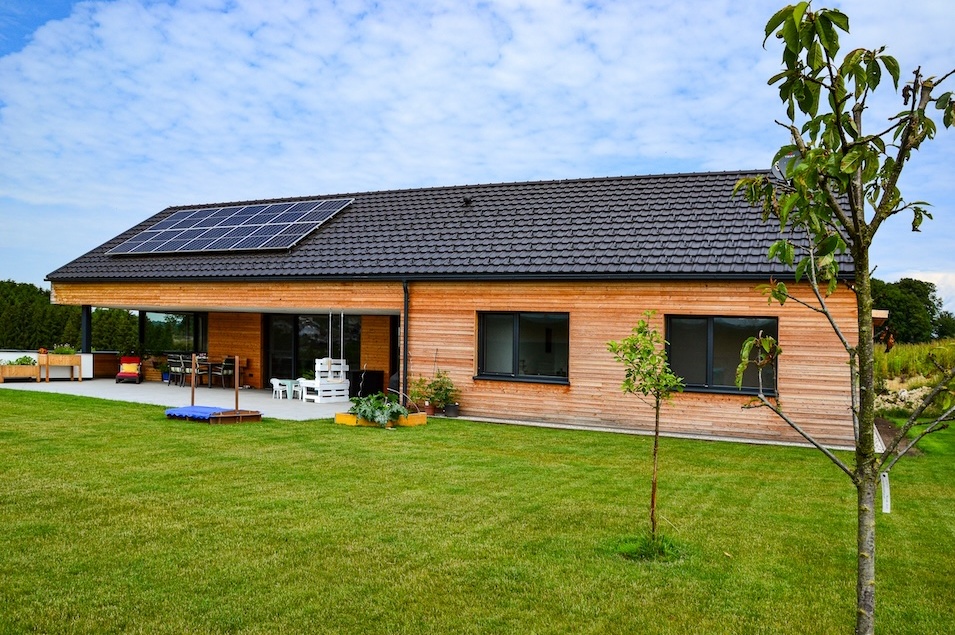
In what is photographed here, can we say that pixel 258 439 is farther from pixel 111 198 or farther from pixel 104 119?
pixel 111 198

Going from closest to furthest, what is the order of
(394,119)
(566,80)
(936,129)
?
(936,129) < (566,80) < (394,119)

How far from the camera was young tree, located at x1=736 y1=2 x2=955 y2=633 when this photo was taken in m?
2.83

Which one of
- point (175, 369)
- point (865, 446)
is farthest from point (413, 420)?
point (865, 446)

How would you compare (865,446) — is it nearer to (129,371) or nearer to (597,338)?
(597,338)

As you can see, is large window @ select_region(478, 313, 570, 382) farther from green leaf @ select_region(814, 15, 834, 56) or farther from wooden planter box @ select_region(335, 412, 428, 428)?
green leaf @ select_region(814, 15, 834, 56)

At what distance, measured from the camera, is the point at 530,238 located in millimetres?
15656

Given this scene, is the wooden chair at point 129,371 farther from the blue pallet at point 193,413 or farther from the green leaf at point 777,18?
the green leaf at point 777,18

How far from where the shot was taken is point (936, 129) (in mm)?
3145

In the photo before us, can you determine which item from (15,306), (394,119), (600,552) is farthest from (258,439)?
(15,306)

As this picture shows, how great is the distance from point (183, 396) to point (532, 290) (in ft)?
28.7

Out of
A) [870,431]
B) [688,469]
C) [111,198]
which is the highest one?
[111,198]

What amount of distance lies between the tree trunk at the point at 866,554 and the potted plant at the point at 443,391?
1186 cm

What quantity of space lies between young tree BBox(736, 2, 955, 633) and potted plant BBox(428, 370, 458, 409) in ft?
38.9

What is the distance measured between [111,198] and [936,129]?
22.3 meters
